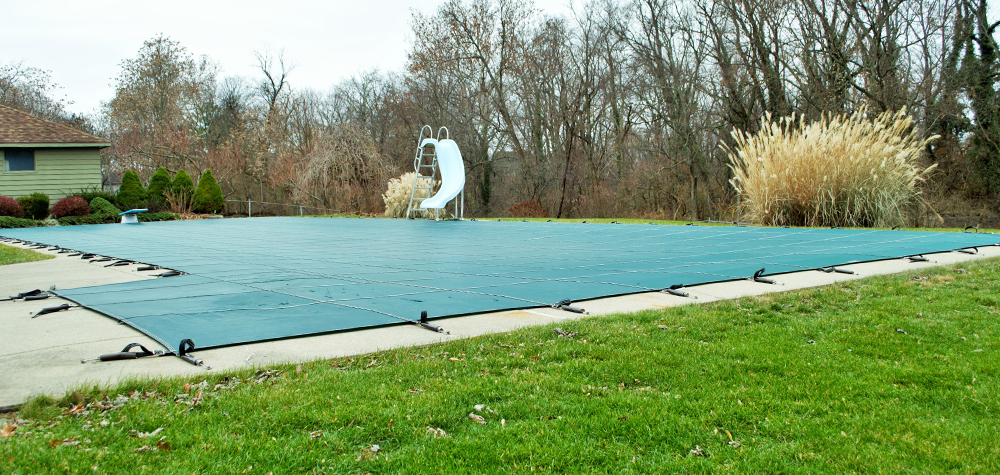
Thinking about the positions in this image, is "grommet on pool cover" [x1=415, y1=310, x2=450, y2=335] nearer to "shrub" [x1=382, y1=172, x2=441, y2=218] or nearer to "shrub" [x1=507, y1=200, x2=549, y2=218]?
"shrub" [x1=382, y1=172, x2=441, y2=218]

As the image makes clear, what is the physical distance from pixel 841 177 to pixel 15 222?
17550 mm

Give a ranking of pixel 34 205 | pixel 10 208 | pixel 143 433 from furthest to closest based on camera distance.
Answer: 1. pixel 34 205
2. pixel 10 208
3. pixel 143 433

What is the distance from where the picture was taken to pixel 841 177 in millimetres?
9242

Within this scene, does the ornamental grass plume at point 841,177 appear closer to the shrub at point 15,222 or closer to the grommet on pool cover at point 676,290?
the grommet on pool cover at point 676,290

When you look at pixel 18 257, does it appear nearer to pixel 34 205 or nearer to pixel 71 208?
pixel 71 208

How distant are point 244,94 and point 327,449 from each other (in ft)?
109

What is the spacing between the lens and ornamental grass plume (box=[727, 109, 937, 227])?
9.10m

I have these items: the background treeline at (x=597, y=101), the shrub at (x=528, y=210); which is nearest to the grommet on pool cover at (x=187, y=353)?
the background treeline at (x=597, y=101)

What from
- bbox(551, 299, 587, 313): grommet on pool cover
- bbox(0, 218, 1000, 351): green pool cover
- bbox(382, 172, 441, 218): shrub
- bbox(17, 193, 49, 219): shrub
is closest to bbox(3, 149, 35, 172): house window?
bbox(17, 193, 49, 219): shrub

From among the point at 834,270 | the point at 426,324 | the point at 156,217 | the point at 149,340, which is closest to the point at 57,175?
the point at 156,217

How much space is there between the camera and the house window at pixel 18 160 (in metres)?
17.4

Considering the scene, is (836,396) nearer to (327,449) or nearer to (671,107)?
(327,449)

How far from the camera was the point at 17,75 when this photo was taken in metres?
28.5

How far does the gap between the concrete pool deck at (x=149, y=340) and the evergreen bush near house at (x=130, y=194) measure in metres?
14.8
